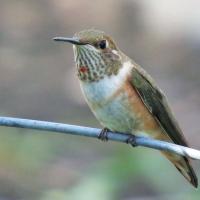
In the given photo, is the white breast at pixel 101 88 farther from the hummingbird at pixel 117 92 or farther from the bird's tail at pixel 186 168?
the bird's tail at pixel 186 168

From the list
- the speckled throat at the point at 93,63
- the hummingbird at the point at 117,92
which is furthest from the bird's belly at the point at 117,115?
the speckled throat at the point at 93,63

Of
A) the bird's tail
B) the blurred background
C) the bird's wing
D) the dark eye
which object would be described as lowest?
the blurred background

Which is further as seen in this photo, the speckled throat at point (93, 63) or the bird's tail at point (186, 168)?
the bird's tail at point (186, 168)

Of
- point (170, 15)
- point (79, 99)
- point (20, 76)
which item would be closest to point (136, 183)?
point (79, 99)

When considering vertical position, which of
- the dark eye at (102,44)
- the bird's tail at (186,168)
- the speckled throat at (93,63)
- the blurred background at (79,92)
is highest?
the dark eye at (102,44)

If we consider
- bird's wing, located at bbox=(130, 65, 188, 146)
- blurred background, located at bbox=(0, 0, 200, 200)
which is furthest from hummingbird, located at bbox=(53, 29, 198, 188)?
blurred background, located at bbox=(0, 0, 200, 200)

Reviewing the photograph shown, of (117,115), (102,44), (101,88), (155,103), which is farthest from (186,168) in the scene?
(102,44)

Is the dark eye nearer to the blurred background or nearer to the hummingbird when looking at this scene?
the hummingbird

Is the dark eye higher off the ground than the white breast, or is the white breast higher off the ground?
the dark eye
